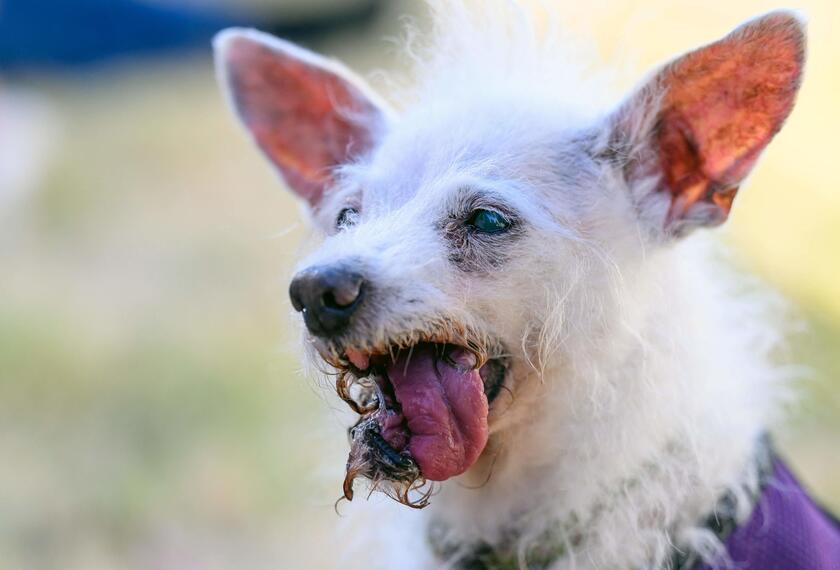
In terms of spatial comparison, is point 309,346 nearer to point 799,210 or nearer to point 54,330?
point 54,330

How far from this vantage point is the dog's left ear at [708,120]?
1707mm

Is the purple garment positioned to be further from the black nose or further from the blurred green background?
the black nose

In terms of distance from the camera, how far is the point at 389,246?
66.7 inches

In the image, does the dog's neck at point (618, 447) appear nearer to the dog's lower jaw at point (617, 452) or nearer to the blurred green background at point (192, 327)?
the dog's lower jaw at point (617, 452)

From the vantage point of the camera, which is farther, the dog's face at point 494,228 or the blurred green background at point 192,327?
the blurred green background at point 192,327

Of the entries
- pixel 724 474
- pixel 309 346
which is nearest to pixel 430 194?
pixel 309 346

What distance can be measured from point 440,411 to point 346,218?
Answer: 0.50 meters

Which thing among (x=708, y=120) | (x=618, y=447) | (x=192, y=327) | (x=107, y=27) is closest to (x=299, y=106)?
(x=708, y=120)

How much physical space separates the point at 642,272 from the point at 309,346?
2.03 feet

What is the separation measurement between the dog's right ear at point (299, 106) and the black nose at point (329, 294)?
0.64 m

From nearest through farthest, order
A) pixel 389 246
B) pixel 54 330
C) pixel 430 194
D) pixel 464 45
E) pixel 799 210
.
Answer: pixel 389 246 → pixel 430 194 → pixel 464 45 → pixel 54 330 → pixel 799 210

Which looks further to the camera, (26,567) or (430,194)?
(26,567)

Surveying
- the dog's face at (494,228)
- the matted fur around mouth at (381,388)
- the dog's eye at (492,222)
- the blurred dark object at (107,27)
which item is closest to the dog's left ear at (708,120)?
the dog's face at (494,228)

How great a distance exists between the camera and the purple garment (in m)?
1.84
